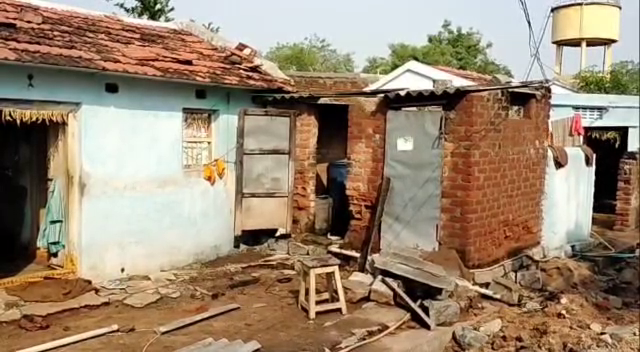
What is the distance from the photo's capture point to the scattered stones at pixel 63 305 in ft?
19.3

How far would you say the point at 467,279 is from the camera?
703 cm

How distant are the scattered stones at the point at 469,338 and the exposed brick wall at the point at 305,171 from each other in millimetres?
4068

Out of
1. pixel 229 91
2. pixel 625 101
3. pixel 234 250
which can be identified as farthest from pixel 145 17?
pixel 625 101

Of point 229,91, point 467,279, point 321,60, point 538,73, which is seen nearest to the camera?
point 538,73

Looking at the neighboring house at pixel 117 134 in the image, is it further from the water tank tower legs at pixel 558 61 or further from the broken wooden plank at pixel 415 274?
the water tank tower legs at pixel 558 61

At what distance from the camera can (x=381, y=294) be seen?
651 cm

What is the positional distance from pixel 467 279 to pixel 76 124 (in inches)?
174

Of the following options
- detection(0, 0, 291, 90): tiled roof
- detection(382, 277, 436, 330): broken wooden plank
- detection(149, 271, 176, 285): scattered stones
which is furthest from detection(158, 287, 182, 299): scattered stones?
detection(0, 0, 291, 90): tiled roof

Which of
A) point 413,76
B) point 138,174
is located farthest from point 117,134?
point 413,76

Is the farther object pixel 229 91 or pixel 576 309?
pixel 229 91

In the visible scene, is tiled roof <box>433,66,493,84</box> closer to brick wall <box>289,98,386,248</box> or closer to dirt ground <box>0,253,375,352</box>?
brick wall <box>289,98,386,248</box>

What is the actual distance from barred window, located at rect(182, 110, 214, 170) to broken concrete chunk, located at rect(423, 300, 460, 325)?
3.58 m

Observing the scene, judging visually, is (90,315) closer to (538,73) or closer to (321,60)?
(538,73)

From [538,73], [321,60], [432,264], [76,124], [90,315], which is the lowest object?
[90,315]
